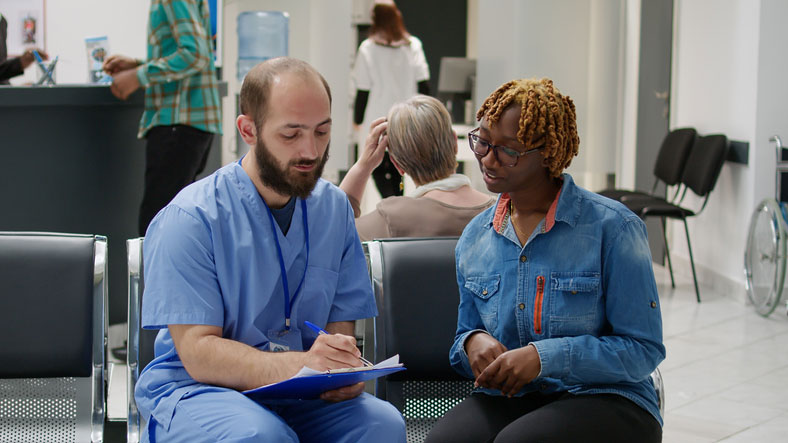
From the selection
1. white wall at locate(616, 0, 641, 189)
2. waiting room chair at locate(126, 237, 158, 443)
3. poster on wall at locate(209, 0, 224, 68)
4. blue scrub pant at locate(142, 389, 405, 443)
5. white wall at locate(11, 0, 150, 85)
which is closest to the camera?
blue scrub pant at locate(142, 389, 405, 443)

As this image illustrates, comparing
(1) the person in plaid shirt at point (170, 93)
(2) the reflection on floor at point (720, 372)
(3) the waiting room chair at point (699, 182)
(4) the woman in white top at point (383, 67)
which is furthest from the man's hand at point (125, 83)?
(3) the waiting room chair at point (699, 182)

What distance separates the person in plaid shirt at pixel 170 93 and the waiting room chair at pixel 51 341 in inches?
74.8

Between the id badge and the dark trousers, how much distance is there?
1.04 ft

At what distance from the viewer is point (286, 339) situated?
5.94ft

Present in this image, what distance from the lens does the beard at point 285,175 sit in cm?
177

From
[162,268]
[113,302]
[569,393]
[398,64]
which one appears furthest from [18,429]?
[398,64]

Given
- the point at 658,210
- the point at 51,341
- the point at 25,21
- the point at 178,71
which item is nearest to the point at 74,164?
the point at 178,71

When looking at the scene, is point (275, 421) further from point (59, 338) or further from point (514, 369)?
point (59, 338)

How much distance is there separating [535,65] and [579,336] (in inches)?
173

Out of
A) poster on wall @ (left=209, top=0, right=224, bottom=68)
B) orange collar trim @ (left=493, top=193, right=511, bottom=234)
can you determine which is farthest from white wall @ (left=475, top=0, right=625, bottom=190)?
orange collar trim @ (left=493, top=193, right=511, bottom=234)

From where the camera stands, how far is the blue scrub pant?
5.16ft

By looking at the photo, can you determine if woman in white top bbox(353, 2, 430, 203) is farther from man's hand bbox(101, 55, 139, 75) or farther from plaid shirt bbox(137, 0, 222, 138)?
man's hand bbox(101, 55, 139, 75)

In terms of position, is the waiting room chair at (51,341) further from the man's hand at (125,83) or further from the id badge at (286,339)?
the man's hand at (125,83)

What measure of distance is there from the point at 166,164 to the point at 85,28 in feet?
11.0
